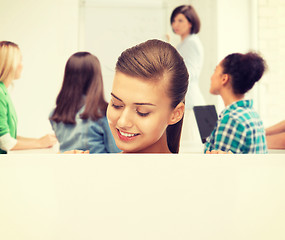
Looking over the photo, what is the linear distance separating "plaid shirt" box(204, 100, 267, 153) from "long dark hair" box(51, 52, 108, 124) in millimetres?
328

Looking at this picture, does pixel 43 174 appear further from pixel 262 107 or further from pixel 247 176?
pixel 262 107

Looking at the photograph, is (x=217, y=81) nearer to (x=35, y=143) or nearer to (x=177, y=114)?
(x=177, y=114)

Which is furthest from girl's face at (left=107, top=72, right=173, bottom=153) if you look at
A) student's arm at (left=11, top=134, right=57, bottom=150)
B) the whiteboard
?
the whiteboard

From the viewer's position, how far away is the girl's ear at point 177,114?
574 millimetres

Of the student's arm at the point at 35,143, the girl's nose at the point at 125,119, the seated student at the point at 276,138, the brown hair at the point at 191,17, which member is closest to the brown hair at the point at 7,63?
the student's arm at the point at 35,143

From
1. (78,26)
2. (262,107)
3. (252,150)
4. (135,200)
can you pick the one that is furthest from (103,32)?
(135,200)

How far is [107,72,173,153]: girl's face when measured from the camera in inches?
21.1

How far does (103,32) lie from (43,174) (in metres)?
1.77

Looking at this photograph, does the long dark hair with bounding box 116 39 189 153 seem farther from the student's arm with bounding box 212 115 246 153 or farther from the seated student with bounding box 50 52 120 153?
the seated student with bounding box 50 52 120 153

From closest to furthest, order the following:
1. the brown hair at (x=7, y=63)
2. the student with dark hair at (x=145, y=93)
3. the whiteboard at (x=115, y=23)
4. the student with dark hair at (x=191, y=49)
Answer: the student with dark hair at (x=145, y=93) < the student with dark hair at (x=191, y=49) < the brown hair at (x=7, y=63) < the whiteboard at (x=115, y=23)

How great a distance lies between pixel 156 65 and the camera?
547 mm

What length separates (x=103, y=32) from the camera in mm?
2096

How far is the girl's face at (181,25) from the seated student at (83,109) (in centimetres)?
25

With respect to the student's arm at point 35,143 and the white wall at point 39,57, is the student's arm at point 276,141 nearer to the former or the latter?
the student's arm at point 35,143
